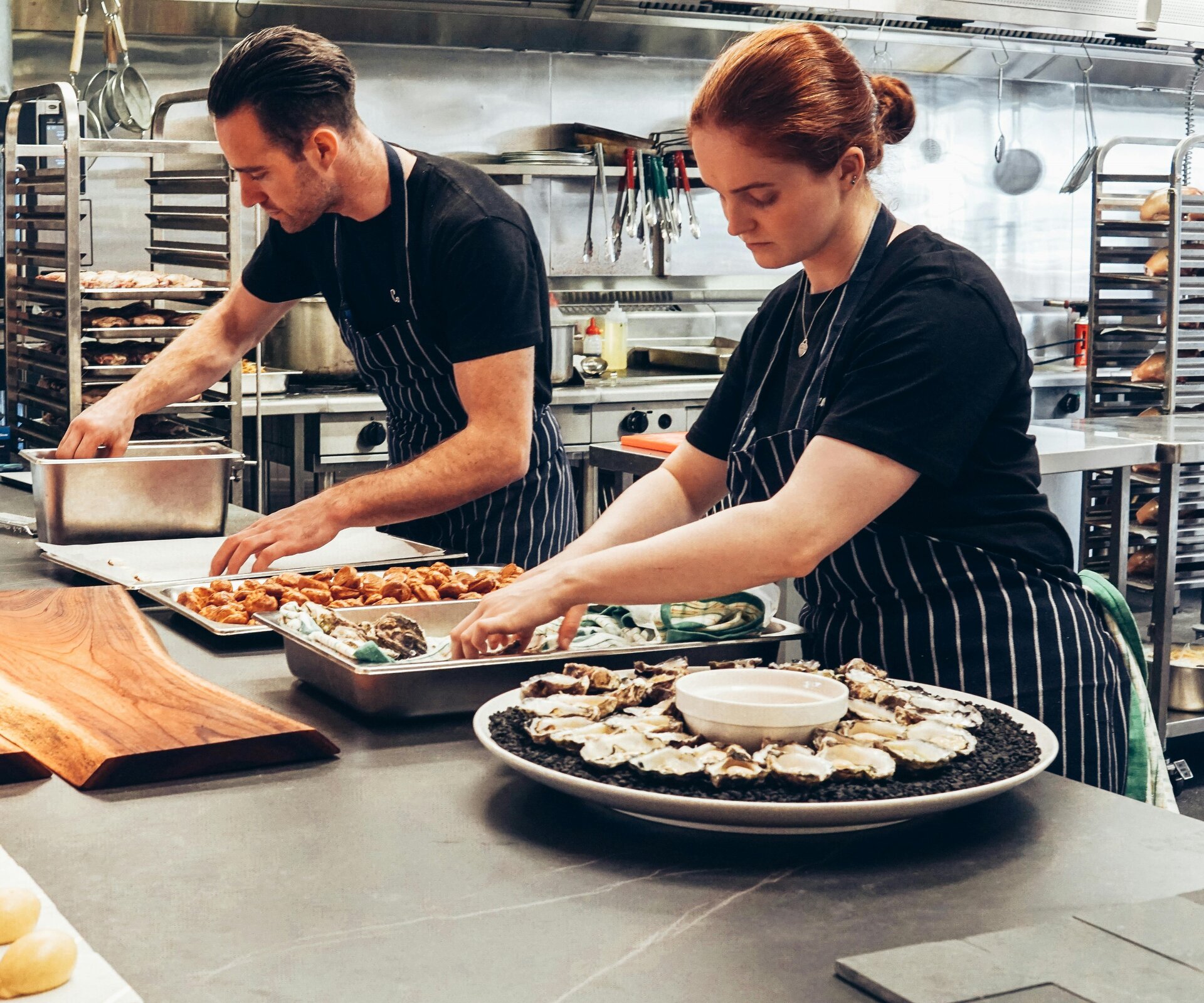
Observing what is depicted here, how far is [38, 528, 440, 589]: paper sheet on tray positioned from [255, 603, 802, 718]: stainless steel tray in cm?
64

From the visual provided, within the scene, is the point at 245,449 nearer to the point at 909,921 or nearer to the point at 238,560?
the point at 238,560

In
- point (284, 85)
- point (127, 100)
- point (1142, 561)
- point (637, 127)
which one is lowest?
point (1142, 561)

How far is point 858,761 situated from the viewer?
1.09 m

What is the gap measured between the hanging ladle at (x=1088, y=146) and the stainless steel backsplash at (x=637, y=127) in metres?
0.04

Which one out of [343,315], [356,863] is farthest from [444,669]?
[343,315]

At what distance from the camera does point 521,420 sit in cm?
230

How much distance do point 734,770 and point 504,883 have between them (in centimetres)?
19

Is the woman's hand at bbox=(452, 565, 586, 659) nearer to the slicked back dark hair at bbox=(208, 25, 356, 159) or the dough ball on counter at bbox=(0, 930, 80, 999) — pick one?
the dough ball on counter at bbox=(0, 930, 80, 999)

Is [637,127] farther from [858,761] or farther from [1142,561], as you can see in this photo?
[858,761]

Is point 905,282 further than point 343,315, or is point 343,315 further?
point 343,315

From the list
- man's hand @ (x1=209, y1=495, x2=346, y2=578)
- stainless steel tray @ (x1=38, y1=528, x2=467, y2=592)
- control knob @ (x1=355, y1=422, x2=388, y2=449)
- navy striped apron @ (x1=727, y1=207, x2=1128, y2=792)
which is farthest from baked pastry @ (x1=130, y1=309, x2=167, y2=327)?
navy striped apron @ (x1=727, y1=207, x2=1128, y2=792)

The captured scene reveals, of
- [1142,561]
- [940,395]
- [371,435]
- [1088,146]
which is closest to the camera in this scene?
[940,395]

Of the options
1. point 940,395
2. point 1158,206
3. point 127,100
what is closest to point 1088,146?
point 1158,206

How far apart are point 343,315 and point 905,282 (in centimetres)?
128
